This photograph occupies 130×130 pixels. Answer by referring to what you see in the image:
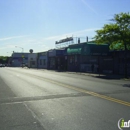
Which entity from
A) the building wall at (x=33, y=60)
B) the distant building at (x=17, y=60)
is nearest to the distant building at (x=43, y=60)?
the building wall at (x=33, y=60)

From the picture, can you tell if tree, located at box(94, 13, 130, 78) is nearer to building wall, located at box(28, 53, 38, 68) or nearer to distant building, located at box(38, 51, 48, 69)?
distant building, located at box(38, 51, 48, 69)

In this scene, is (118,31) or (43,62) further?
(43,62)

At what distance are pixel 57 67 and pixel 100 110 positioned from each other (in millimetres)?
56951

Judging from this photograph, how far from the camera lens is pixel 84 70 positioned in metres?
47.2

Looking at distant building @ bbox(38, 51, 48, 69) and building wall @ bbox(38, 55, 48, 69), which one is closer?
distant building @ bbox(38, 51, 48, 69)

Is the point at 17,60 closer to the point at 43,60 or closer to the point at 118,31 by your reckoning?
the point at 43,60

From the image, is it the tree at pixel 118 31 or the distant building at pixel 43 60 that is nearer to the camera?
the tree at pixel 118 31

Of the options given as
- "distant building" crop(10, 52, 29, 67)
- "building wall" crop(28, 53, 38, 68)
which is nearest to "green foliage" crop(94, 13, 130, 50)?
"building wall" crop(28, 53, 38, 68)

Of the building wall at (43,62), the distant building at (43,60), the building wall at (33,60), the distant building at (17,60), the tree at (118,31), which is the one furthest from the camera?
the distant building at (17,60)

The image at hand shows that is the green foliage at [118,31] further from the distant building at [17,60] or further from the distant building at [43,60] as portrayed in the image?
the distant building at [17,60]

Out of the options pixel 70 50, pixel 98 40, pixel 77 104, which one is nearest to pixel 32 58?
pixel 70 50

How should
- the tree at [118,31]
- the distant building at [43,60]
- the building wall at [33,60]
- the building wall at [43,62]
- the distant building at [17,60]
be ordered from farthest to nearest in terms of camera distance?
the distant building at [17,60], the building wall at [33,60], the building wall at [43,62], the distant building at [43,60], the tree at [118,31]

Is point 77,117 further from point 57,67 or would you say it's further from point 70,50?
point 57,67

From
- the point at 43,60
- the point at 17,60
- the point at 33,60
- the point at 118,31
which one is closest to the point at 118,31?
the point at 118,31
